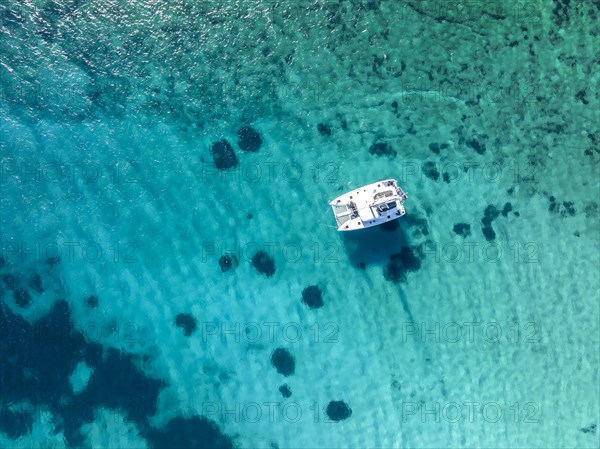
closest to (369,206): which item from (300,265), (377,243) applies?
(377,243)

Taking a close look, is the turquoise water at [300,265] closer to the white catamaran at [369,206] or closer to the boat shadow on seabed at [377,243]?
the boat shadow on seabed at [377,243]

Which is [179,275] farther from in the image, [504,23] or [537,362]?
[504,23]

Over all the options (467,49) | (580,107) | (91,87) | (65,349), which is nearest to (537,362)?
(580,107)

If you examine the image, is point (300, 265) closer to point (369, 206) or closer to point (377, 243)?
point (377, 243)

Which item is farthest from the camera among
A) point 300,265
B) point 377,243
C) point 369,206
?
point 300,265

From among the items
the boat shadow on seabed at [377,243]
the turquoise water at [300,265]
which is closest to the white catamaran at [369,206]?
the boat shadow on seabed at [377,243]

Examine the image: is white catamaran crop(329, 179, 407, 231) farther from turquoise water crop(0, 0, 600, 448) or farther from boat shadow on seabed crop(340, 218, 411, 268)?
turquoise water crop(0, 0, 600, 448)

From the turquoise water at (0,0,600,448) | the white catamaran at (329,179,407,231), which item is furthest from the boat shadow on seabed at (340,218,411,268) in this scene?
the white catamaran at (329,179,407,231)
